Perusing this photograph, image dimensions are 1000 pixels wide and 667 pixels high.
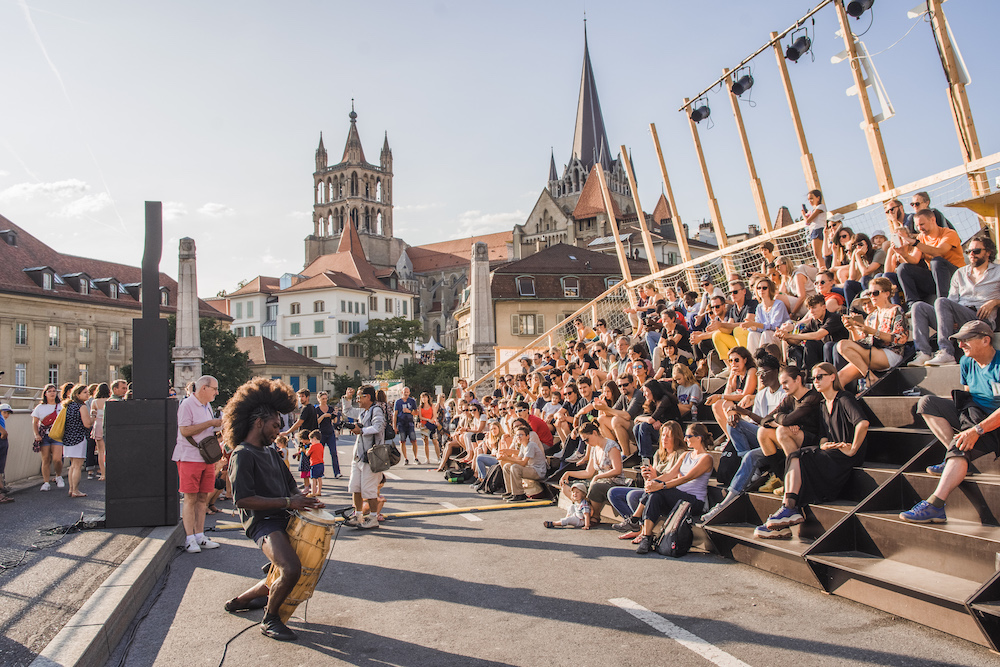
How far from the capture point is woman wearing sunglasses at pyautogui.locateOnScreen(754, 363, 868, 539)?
268 inches

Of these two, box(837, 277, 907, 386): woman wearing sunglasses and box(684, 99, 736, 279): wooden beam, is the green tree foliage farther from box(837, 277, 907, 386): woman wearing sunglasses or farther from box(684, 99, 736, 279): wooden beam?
box(837, 277, 907, 386): woman wearing sunglasses

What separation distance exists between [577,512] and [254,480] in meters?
5.00

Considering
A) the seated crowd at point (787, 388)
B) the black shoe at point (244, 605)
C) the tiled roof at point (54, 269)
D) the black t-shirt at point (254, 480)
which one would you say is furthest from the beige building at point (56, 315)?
the black t-shirt at point (254, 480)

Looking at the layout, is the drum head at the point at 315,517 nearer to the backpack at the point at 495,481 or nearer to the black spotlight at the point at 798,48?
the backpack at the point at 495,481

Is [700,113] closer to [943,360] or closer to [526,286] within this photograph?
[943,360]

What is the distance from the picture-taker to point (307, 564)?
5430 millimetres

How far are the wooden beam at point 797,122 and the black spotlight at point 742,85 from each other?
1.12 meters

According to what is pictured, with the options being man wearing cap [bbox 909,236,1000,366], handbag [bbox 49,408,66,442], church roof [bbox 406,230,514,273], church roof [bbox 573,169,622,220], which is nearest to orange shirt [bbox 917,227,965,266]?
man wearing cap [bbox 909,236,1000,366]

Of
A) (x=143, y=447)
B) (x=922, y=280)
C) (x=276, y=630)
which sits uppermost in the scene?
(x=922, y=280)

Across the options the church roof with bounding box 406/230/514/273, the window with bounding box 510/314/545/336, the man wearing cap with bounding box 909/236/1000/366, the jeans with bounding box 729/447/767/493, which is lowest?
the jeans with bounding box 729/447/767/493

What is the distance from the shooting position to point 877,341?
832 centimetres

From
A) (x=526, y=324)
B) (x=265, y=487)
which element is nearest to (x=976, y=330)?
(x=265, y=487)

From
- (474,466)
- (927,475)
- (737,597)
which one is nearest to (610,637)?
(737,597)

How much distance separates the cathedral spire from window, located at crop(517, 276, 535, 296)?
60.5 m
